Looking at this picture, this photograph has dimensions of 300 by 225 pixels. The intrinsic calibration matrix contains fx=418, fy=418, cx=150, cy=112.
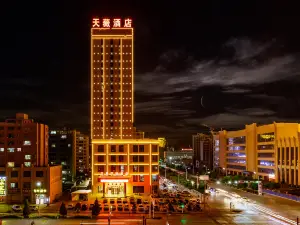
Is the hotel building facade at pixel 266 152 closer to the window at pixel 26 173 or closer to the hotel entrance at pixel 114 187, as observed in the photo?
the hotel entrance at pixel 114 187

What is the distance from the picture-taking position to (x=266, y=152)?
283ft

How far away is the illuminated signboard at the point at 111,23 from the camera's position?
98250 mm

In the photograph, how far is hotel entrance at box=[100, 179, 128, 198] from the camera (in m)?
64.8

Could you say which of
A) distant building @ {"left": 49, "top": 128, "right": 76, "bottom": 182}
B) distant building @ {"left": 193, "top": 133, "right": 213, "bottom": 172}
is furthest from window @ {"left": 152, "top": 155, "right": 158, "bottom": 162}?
distant building @ {"left": 193, "top": 133, "right": 213, "bottom": 172}

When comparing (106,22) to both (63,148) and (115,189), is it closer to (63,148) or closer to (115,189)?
(63,148)

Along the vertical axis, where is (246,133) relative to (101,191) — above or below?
above

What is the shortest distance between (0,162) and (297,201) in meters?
43.4

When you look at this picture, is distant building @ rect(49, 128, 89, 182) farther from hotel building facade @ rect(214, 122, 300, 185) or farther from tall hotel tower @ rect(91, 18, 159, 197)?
hotel building facade @ rect(214, 122, 300, 185)

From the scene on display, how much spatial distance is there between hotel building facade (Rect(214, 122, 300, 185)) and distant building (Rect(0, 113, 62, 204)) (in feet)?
132

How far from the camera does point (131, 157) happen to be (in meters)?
67.6

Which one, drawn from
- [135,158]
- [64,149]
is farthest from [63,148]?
[135,158]

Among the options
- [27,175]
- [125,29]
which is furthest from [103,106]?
[27,175]

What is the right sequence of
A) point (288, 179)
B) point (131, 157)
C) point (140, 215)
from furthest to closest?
1. point (288, 179)
2. point (131, 157)
3. point (140, 215)

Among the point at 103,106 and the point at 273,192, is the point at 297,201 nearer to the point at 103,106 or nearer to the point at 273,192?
the point at 273,192
